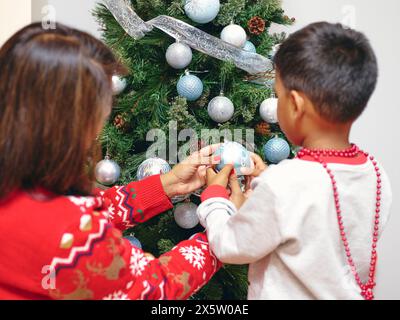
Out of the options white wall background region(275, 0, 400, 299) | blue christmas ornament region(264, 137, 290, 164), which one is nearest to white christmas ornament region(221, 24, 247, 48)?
blue christmas ornament region(264, 137, 290, 164)

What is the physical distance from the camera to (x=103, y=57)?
709 millimetres

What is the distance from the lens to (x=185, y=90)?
3.54 feet

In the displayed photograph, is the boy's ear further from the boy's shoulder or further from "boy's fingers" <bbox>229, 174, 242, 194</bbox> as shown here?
"boy's fingers" <bbox>229, 174, 242, 194</bbox>

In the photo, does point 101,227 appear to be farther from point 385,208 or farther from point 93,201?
point 385,208

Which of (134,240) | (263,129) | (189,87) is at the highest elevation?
(189,87)

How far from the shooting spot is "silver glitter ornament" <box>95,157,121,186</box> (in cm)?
110

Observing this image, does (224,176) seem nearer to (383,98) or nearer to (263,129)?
(263,129)

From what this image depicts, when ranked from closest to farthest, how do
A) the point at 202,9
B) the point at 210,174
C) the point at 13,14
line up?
the point at 210,174
the point at 202,9
the point at 13,14

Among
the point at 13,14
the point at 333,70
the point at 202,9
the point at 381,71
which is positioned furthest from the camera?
the point at 381,71

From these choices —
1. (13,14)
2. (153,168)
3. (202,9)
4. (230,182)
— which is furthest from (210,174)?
(13,14)

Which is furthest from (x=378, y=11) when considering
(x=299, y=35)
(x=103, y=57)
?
(x=103, y=57)

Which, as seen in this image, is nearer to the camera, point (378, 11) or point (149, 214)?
point (149, 214)

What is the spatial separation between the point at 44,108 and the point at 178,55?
1.62ft
